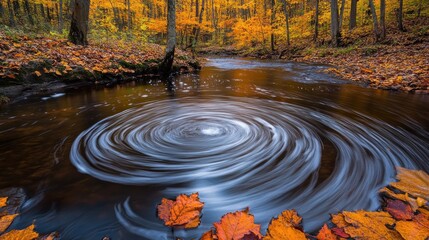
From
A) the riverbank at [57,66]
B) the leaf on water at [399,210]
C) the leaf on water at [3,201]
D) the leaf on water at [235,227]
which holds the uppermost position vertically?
the riverbank at [57,66]

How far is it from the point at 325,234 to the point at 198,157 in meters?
1.69

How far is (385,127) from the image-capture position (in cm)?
414

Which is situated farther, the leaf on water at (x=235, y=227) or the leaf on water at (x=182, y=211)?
the leaf on water at (x=182, y=211)

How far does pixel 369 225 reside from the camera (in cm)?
171

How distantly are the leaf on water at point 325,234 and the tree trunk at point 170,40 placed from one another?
8.13 metres

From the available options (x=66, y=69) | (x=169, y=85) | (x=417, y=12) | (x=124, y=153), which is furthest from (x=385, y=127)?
(x=417, y=12)

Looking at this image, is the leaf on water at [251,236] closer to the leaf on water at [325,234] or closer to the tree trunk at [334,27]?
the leaf on water at [325,234]

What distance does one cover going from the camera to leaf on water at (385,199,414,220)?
70.7 inches

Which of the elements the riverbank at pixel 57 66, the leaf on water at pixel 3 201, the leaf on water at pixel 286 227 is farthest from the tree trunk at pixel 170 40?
the leaf on water at pixel 286 227

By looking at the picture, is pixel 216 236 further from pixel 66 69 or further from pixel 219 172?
pixel 66 69

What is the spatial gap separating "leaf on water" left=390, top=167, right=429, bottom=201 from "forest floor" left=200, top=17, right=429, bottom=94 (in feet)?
17.1

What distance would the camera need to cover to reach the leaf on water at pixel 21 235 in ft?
5.46

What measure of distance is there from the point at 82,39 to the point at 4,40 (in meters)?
2.80

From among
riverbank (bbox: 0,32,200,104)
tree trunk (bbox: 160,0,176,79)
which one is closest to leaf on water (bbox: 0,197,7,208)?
riverbank (bbox: 0,32,200,104)
